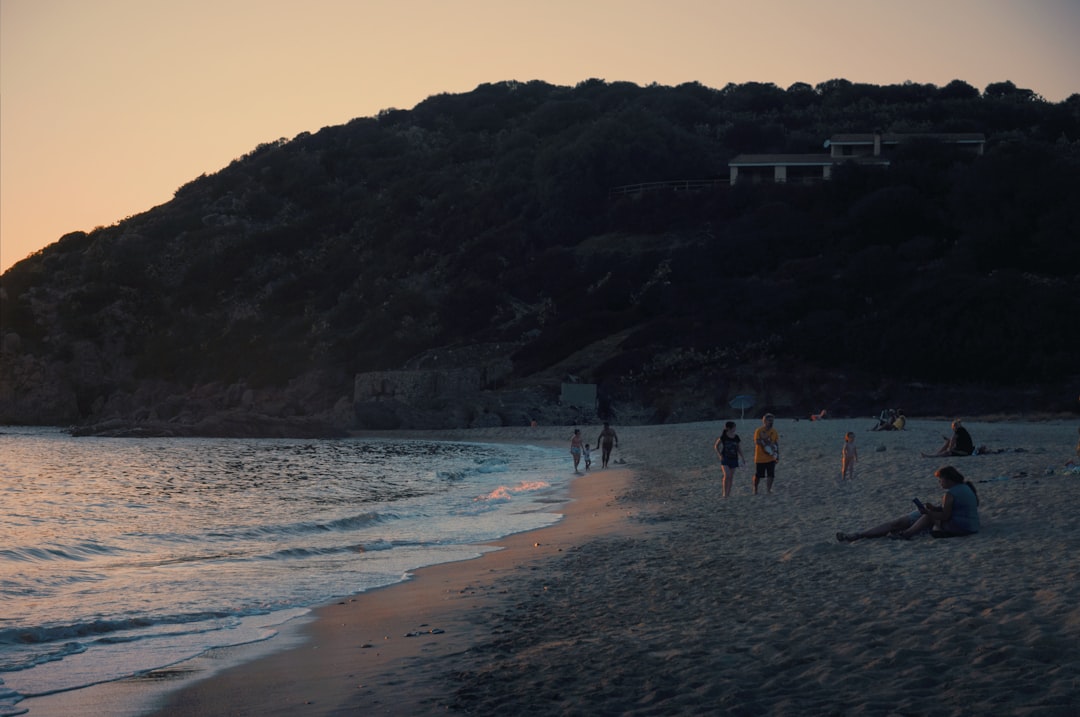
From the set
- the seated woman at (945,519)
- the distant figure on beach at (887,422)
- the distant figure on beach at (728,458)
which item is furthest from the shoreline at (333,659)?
the distant figure on beach at (887,422)

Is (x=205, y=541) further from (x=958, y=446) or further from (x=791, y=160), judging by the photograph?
(x=791, y=160)

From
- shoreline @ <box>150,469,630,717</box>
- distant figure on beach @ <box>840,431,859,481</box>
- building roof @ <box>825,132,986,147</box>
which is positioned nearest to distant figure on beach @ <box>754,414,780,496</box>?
distant figure on beach @ <box>840,431,859,481</box>

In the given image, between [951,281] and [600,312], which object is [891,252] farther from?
[600,312]

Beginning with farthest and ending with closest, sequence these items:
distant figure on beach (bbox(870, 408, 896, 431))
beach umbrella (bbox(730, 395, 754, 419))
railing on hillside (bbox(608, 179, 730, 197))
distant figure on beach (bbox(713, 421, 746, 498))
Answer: railing on hillside (bbox(608, 179, 730, 197))
beach umbrella (bbox(730, 395, 754, 419))
distant figure on beach (bbox(870, 408, 896, 431))
distant figure on beach (bbox(713, 421, 746, 498))

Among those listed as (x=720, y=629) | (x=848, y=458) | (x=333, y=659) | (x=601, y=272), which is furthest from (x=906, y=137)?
(x=333, y=659)

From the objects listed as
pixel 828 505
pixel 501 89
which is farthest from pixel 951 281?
pixel 501 89

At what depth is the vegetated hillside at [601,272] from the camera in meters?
46.9

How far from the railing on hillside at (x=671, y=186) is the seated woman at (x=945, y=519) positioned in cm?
6125

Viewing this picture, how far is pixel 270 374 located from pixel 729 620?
62524 millimetres

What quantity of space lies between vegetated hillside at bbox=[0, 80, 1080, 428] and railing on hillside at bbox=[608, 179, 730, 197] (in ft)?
3.27

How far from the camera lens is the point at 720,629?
22.7 feet

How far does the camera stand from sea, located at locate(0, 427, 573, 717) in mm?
8133

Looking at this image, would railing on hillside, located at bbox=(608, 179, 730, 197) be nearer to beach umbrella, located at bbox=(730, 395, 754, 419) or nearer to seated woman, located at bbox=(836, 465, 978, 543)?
beach umbrella, located at bbox=(730, 395, 754, 419)

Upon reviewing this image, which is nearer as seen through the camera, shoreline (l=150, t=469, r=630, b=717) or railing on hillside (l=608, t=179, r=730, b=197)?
shoreline (l=150, t=469, r=630, b=717)
